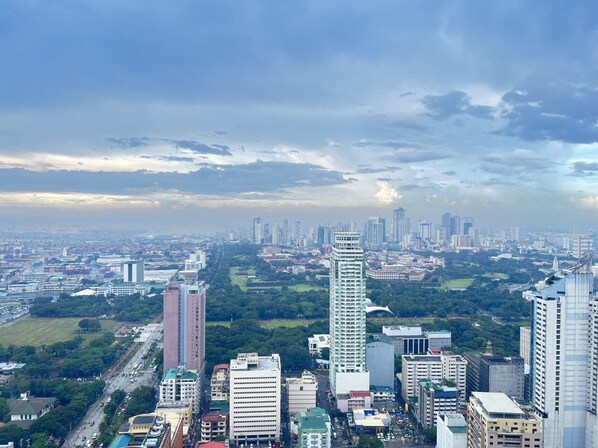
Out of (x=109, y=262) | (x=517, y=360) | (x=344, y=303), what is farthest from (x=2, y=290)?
(x=517, y=360)

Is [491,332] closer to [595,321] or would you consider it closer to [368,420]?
[368,420]

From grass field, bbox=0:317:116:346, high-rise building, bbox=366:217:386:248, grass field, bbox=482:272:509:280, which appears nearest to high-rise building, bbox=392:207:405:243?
high-rise building, bbox=366:217:386:248

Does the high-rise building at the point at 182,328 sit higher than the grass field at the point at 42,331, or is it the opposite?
the high-rise building at the point at 182,328

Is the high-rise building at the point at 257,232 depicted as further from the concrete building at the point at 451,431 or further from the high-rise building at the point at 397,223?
the concrete building at the point at 451,431

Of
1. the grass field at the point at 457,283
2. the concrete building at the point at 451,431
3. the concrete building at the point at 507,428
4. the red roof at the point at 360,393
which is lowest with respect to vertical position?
the red roof at the point at 360,393

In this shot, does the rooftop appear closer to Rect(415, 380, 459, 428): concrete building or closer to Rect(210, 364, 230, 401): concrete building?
Rect(415, 380, 459, 428): concrete building

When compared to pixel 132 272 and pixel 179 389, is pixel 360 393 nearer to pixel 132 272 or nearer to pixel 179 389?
pixel 179 389

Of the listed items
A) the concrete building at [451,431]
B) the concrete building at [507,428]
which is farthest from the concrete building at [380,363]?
the concrete building at [507,428]
